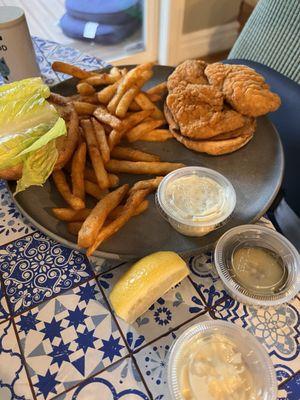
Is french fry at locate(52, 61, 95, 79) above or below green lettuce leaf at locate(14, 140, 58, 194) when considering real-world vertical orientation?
above

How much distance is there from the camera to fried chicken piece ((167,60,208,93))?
1417 millimetres

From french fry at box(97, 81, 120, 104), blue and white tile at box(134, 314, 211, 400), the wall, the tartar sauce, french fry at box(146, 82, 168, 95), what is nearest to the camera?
the tartar sauce

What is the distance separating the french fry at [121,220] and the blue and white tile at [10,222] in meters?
0.31

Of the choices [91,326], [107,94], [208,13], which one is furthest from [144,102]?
[208,13]

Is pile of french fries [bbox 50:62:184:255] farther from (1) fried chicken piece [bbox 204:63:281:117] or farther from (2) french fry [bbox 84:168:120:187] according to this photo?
(1) fried chicken piece [bbox 204:63:281:117]

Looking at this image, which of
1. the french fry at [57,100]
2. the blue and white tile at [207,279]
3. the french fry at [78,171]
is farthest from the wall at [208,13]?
the blue and white tile at [207,279]

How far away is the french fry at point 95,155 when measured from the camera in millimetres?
1116

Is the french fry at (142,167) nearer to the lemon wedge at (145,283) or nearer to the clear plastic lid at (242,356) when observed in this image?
the lemon wedge at (145,283)

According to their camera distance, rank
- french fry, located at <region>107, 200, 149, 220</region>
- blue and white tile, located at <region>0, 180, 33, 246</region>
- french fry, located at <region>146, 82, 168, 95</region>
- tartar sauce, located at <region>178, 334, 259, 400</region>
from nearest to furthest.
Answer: tartar sauce, located at <region>178, 334, 259, 400</region> → french fry, located at <region>107, 200, 149, 220</region> → blue and white tile, located at <region>0, 180, 33, 246</region> → french fry, located at <region>146, 82, 168, 95</region>

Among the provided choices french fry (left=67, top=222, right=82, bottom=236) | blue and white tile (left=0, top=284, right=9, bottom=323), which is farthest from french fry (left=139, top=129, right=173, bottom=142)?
blue and white tile (left=0, top=284, right=9, bottom=323)

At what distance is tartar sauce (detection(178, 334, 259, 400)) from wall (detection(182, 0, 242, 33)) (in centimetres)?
304

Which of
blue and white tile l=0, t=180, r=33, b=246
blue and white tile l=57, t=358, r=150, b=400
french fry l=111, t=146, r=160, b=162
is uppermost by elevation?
french fry l=111, t=146, r=160, b=162

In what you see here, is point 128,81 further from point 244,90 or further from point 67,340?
point 67,340

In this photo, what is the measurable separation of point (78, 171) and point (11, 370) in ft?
1.87
